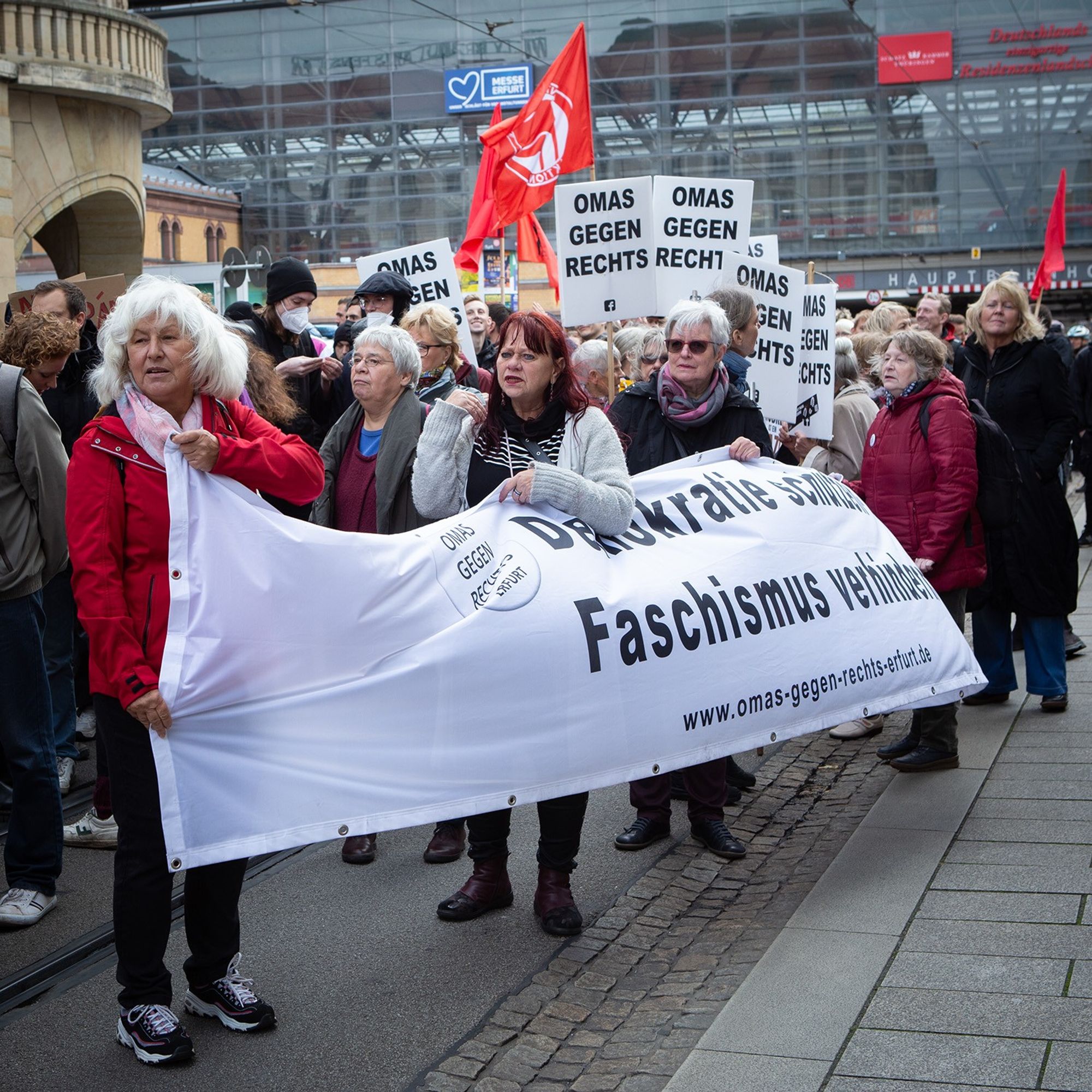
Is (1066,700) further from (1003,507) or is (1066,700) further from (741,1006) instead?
(741,1006)

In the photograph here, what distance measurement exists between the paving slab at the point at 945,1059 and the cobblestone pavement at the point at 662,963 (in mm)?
487

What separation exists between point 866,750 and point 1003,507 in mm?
1445

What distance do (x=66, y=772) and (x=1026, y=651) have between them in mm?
4694

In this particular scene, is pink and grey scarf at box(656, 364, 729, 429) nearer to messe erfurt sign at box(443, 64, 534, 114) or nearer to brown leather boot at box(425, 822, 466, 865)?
brown leather boot at box(425, 822, 466, 865)

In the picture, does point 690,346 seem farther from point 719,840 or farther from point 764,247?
point 764,247

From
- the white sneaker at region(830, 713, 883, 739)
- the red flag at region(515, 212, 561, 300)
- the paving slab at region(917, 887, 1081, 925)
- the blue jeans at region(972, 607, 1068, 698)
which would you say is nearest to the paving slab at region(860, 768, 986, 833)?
the paving slab at region(917, 887, 1081, 925)

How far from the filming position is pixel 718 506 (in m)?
5.30

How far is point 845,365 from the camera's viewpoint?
26.7ft

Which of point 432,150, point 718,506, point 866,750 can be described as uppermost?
point 432,150

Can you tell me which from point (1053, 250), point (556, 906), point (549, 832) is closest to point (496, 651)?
point (549, 832)

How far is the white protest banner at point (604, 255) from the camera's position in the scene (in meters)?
7.82

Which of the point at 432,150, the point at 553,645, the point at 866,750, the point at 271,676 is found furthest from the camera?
the point at 432,150

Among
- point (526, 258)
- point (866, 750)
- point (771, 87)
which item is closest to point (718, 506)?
point (866, 750)

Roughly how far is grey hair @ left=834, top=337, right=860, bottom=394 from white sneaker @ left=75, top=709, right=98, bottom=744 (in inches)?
171
